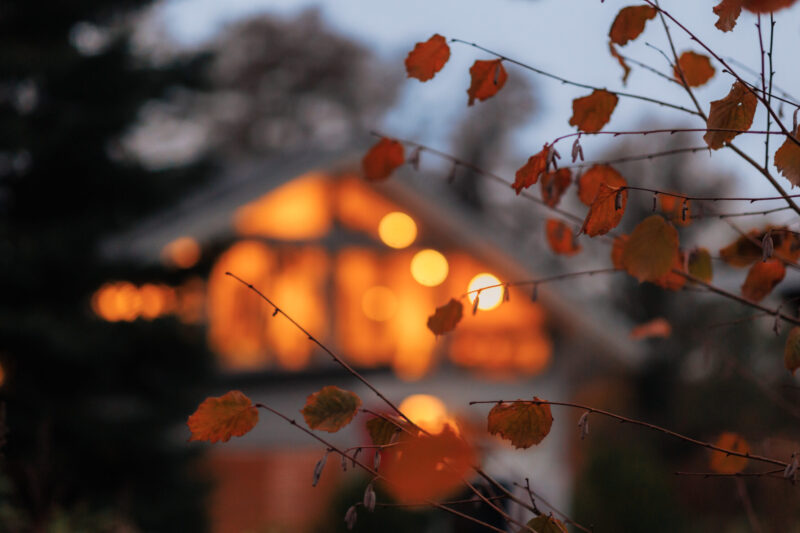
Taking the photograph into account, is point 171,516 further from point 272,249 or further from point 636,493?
point 636,493

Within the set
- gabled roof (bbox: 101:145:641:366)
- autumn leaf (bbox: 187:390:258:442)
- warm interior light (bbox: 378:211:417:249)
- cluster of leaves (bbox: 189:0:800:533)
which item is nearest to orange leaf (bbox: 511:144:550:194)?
cluster of leaves (bbox: 189:0:800:533)

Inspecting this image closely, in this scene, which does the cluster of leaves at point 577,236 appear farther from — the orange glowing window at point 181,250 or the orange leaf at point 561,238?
the orange glowing window at point 181,250

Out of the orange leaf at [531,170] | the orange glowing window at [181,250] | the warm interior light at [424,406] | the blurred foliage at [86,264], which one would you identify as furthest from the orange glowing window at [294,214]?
the orange leaf at [531,170]

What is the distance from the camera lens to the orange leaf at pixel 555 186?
5.81 ft

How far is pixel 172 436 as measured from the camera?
7324mm

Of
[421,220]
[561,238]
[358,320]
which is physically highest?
[561,238]

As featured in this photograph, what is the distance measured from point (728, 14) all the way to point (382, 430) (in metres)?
0.90

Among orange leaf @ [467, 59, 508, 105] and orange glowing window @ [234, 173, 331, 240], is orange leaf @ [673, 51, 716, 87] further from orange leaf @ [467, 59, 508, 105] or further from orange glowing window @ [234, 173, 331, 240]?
orange glowing window @ [234, 173, 331, 240]

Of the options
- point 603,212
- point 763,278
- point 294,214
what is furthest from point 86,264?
point 603,212

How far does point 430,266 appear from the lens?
10391 mm

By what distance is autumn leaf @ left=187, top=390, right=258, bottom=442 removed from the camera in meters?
1.35

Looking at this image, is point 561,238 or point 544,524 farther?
point 561,238

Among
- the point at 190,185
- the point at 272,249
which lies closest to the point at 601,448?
the point at 272,249

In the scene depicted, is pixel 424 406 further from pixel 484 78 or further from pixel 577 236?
pixel 577 236
